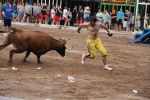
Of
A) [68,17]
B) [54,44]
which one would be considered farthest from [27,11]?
[54,44]

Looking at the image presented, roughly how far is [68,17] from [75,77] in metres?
23.0

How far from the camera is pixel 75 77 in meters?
12.0

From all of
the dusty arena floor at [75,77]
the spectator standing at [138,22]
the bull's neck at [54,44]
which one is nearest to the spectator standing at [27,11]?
the spectator standing at [138,22]

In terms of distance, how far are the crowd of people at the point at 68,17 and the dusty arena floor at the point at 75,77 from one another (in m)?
16.0

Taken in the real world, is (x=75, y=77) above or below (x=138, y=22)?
above

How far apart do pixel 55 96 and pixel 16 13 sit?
27532 millimetres

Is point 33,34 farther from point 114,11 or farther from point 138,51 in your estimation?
point 114,11

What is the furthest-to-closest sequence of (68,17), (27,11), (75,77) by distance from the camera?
(27,11) < (68,17) < (75,77)

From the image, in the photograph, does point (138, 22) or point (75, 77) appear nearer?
point (75, 77)

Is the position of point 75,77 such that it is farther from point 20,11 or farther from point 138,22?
point 20,11

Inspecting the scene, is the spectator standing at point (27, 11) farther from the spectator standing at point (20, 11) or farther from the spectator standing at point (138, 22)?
the spectator standing at point (138, 22)

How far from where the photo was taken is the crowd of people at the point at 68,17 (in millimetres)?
32938

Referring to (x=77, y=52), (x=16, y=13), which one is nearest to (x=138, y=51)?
(x=77, y=52)

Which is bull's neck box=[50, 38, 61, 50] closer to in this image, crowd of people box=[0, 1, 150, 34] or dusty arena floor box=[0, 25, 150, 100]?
dusty arena floor box=[0, 25, 150, 100]
